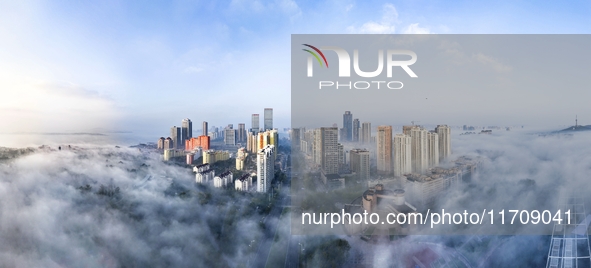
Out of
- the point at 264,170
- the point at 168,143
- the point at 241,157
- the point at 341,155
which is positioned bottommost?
the point at 264,170

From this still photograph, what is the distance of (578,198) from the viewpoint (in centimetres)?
244

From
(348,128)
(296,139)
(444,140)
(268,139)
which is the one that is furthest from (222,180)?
(444,140)

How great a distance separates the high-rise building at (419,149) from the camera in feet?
8.39

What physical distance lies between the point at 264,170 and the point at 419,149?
6.51 feet

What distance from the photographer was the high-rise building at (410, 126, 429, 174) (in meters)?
2.56

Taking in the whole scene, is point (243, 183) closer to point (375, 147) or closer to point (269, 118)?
point (269, 118)

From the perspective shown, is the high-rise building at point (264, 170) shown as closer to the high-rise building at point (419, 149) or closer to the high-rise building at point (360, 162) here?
the high-rise building at point (360, 162)

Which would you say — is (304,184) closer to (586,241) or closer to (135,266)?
(135,266)

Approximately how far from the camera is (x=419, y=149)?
257cm

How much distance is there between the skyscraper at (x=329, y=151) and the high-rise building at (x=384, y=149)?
46cm

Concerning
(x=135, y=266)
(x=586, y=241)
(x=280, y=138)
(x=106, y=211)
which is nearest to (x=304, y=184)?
(x=280, y=138)

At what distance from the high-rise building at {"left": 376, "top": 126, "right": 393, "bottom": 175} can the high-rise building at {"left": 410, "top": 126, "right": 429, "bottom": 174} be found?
0.23 m

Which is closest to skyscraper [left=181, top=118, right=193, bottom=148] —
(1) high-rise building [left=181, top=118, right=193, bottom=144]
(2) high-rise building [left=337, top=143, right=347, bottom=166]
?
(1) high-rise building [left=181, top=118, right=193, bottom=144]

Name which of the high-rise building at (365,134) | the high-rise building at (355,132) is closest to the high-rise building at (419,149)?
the high-rise building at (365,134)
